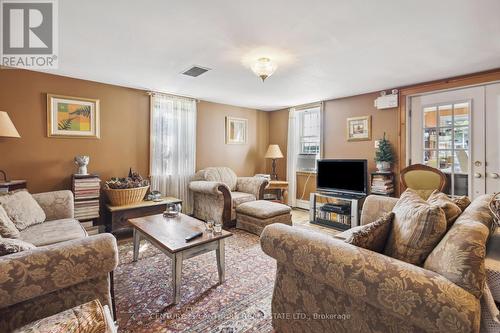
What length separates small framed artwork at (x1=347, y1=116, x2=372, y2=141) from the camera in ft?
13.1

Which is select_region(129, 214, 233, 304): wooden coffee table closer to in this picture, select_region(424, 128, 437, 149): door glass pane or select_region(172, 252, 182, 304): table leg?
select_region(172, 252, 182, 304): table leg

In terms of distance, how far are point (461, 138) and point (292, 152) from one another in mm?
2740

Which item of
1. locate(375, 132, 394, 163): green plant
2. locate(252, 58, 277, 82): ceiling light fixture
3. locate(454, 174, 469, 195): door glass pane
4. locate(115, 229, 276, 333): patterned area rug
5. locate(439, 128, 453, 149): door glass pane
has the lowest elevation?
locate(115, 229, 276, 333): patterned area rug

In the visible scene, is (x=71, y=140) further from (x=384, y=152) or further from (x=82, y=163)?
(x=384, y=152)

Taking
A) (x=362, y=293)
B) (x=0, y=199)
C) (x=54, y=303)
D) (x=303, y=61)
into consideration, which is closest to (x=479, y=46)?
(x=303, y=61)

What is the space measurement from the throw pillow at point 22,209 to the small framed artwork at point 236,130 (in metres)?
3.21

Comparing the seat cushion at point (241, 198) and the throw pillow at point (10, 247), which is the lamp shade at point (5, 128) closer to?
the throw pillow at point (10, 247)

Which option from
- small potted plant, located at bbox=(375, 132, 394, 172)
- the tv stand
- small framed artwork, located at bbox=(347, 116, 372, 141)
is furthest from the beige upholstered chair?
small framed artwork, located at bbox=(347, 116, 372, 141)

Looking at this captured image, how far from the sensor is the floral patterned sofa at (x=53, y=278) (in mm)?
1107

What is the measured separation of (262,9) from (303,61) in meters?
1.07

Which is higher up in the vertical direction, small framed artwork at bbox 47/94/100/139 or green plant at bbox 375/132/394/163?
small framed artwork at bbox 47/94/100/139

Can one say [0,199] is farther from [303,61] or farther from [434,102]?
[434,102]

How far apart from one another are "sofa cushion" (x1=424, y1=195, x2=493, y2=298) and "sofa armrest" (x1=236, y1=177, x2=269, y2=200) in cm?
314

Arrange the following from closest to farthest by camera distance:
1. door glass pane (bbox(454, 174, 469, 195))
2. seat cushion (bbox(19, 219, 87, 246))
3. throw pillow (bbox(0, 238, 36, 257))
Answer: throw pillow (bbox(0, 238, 36, 257)) < seat cushion (bbox(19, 219, 87, 246)) < door glass pane (bbox(454, 174, 469, 195))
